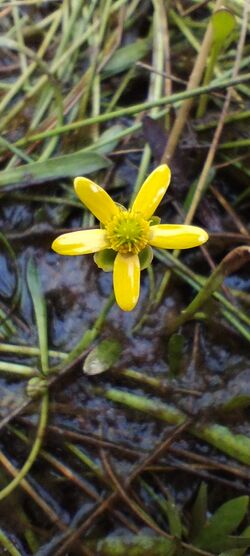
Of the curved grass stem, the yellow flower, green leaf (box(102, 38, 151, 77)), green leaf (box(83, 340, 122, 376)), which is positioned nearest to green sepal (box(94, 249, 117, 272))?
the yellow flower

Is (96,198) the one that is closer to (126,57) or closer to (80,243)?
(80,243)

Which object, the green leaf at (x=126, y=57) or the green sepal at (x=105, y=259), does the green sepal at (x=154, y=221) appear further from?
the green leaf at (x=126, y=57)

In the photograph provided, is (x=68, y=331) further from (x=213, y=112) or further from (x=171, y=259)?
(x=213, y=112)

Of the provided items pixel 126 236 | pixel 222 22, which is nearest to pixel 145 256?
pixel 126 236

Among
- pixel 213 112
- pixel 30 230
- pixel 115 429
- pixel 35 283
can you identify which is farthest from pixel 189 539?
pixel 213 112

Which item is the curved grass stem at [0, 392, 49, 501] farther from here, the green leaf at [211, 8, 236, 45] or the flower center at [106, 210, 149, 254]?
the green leaf at [211, 8, 236, 45]

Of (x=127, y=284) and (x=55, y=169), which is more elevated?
(x=55, y=169)
